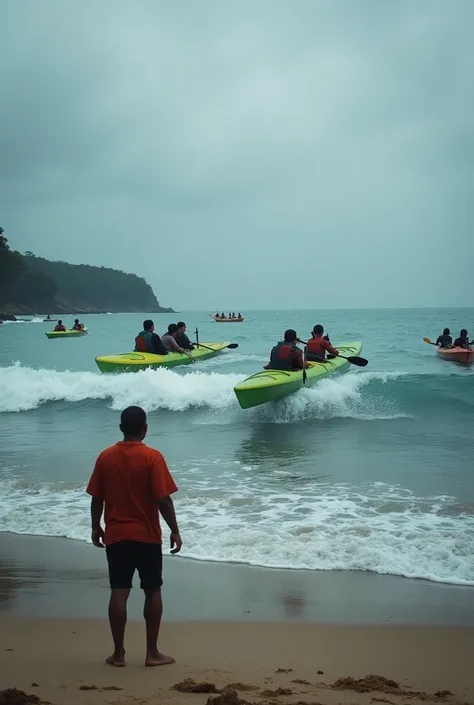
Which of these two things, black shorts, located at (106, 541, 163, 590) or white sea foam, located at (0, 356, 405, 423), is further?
white sea foam, located at (0, 356, 405, 423)

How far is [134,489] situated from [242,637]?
49.0 inches

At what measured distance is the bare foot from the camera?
132 inches

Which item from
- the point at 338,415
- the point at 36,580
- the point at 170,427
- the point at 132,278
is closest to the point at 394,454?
the point at 338,415

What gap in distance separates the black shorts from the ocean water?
2.03m

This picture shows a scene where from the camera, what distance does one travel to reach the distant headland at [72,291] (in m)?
109

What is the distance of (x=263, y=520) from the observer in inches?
250

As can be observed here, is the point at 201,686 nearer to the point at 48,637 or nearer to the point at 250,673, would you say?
the point at 250,673

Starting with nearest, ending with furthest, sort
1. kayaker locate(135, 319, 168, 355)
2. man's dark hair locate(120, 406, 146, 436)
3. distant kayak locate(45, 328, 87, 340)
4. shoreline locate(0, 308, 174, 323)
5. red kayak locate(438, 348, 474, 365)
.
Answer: man's dark hair locate(120, 406, 146, 436) → kayaker locate(135, 319, 168, 355) → red kayak locate(438, 348, 474, 365) → distant kayak locate(45, 328, 87, 340) → shoreline locate(0, 308, 174, 323)

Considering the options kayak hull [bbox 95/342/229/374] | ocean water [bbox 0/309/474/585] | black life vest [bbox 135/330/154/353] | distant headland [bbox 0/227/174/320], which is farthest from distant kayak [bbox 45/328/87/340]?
distant headland [bbox 0/227/174/320]

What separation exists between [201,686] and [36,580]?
230 cm

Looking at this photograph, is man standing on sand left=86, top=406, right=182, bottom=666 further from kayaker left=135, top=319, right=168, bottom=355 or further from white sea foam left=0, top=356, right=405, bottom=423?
kayaker left=135, top=319, right=168, bottom=355

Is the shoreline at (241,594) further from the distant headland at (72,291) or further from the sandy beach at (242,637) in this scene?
the distant headland at (72,291)

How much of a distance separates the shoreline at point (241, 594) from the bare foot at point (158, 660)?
77 centimetres

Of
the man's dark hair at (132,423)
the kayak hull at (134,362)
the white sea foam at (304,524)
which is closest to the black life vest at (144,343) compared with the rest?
the kayak hull at (134,362)
